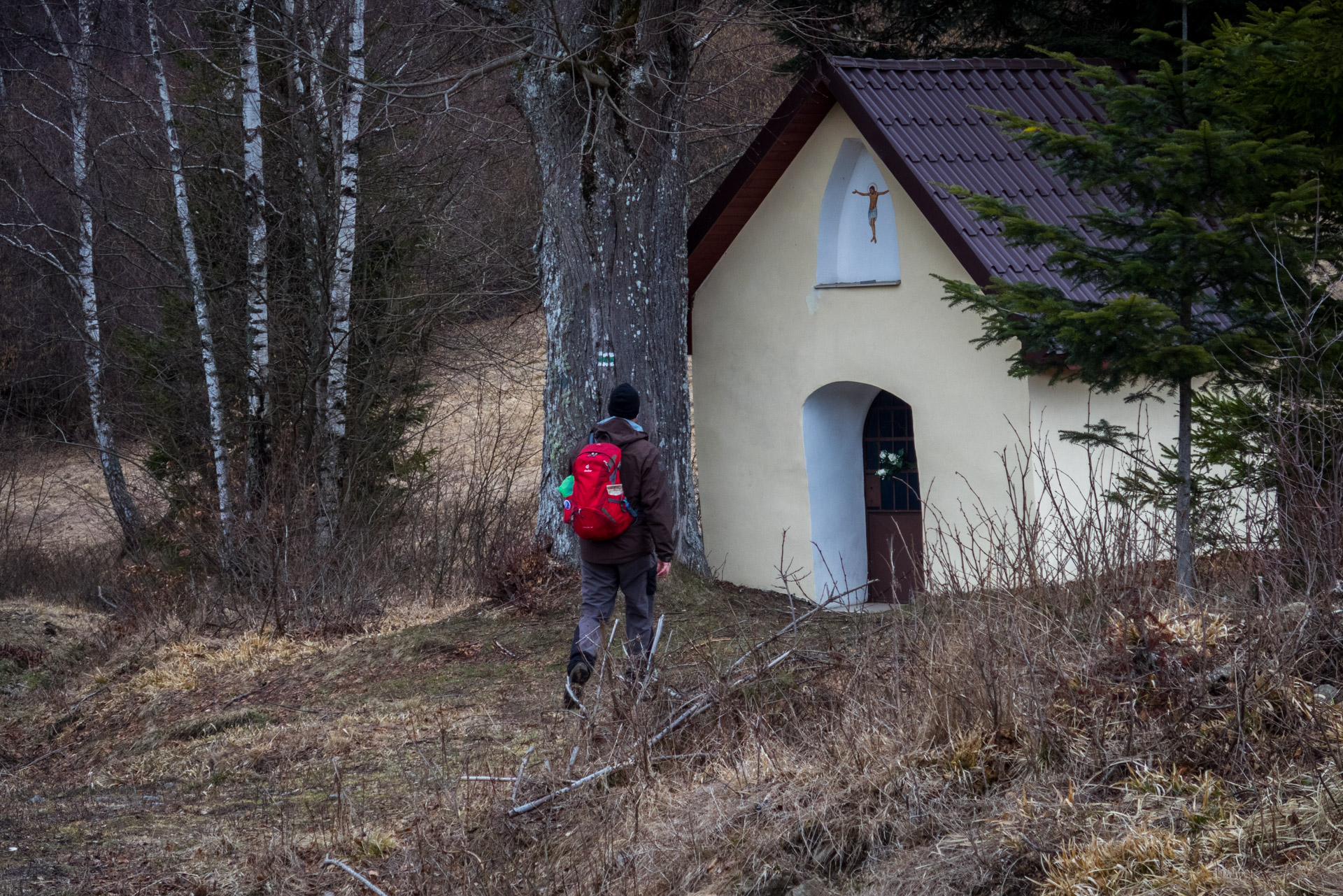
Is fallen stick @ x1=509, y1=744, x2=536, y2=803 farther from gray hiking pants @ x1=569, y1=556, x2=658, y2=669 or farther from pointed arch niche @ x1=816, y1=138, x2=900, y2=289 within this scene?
pointed arch niche @ x1=816, y1=138, x2=900, y2=289

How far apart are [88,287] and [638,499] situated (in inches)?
549

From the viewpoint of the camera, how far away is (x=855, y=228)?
11344mm

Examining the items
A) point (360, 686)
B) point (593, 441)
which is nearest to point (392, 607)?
point (360, 686)

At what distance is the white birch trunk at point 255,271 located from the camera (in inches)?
483

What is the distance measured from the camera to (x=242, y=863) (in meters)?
4.96

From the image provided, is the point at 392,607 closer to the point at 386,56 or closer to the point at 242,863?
the point at 242,863

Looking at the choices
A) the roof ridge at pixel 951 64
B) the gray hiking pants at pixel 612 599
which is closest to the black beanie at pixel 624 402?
the gray hiking pants at pixel 612 599

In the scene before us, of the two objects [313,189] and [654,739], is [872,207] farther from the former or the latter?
[654,739]

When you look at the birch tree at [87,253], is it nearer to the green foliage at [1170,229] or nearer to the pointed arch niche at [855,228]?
the pointed arch niche at [855,228]

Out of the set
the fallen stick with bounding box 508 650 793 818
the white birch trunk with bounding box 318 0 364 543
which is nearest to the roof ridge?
the white birch trunk with bounding box 318 0 364 543

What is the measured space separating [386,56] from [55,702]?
9.37 m

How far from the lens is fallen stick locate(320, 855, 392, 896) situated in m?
4.36

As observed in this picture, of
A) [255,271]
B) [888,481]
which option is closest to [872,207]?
[888,481]

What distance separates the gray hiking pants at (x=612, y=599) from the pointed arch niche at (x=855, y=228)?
4923 millimetres
